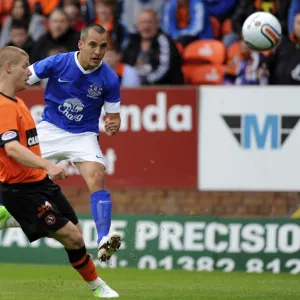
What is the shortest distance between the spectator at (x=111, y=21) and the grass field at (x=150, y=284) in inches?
148

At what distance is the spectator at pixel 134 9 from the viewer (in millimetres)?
15156

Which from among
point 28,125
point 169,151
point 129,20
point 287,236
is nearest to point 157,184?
point 169,151

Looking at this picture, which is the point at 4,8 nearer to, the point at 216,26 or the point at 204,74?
the point at 216,26

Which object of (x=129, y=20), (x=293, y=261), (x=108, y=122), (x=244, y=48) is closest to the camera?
(x=108, y=122)

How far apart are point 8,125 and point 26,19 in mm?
7933

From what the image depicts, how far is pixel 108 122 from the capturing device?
32.8 feet

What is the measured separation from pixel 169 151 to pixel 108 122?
3488 millimetres

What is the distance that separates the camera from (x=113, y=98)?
33.4 feet

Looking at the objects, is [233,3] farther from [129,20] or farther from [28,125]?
[28,125]

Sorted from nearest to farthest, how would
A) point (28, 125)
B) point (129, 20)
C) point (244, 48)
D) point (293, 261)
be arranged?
1. point (28, 125)
2. point (293, 261)
3. point (244, 48)
4. point (129, 20)

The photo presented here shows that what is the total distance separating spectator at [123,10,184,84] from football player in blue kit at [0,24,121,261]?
4052mm

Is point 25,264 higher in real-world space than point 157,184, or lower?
lower

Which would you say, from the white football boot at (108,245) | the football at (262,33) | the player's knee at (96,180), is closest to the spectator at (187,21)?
the football at (262,33)

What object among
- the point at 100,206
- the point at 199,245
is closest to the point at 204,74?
the point at 199,245
